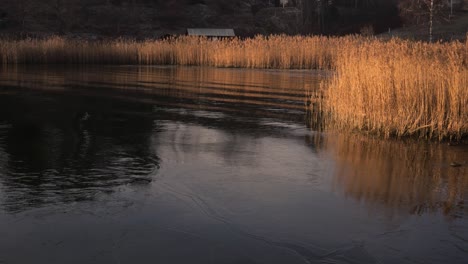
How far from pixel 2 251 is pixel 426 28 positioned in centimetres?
6254

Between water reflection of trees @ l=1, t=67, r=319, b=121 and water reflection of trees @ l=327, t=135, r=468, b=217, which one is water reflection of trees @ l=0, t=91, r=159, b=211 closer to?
water reflection of trees @ l=1, t=67, r=319, b=121

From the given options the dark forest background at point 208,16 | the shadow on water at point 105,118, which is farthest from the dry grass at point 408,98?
the dark forest background at point 208,16

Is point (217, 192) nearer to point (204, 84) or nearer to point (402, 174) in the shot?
point (402, 174)

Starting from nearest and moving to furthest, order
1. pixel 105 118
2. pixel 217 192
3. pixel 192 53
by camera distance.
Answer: pixel 217 192, pixel 105 118, pixel 192 53

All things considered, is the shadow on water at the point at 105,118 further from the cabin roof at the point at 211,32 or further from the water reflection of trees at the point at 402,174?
the cabin roof at the point at 211,32

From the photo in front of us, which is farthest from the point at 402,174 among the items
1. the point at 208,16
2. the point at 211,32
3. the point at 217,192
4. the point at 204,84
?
the point at 208,16

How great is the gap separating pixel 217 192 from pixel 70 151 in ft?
10.5

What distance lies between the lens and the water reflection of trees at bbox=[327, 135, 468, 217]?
22.1 ft

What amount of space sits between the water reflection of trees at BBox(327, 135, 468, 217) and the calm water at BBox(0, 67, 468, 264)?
0.07 feet

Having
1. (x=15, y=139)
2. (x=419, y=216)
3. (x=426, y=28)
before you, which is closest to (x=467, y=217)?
(x=419, y=216)

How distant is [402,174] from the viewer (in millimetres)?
8070

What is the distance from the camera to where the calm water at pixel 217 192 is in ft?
16.8

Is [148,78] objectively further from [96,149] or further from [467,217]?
[467,217]

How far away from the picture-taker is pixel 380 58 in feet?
39.6
